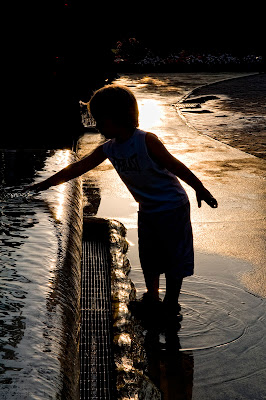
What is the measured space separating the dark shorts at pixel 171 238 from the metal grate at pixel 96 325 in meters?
0.50

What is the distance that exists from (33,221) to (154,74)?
74.1 feet

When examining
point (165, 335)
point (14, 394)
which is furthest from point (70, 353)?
point (165, 335)

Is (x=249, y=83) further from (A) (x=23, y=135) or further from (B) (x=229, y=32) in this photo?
(A) (x=23, y=135)

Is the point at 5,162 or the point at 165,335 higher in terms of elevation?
the point at 5,162

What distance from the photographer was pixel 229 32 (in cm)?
2970

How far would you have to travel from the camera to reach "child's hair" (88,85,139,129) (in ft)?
10.0

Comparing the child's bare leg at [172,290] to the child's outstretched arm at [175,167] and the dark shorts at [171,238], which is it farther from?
the child's outstretched arm at [175,167]

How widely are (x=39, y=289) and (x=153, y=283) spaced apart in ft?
5.59

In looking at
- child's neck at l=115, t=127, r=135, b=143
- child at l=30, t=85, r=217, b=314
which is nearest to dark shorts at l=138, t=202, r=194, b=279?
child at l=30, t=85, r=217, b=314

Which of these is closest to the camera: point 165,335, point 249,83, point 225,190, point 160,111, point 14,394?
point 14,394

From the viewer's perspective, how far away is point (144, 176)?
3.24 meters

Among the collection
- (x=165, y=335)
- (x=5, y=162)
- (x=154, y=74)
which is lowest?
(x=154, y=74)

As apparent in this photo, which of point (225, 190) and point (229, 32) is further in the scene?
point (229, 32)

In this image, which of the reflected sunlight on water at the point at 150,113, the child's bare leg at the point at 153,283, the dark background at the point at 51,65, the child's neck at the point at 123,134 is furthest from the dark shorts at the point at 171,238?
the reflected sunlight on water at the point at 150,113
